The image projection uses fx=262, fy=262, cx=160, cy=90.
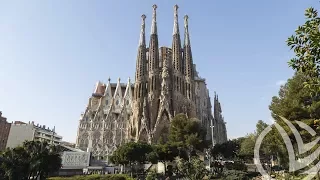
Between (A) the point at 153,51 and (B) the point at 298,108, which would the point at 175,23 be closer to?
(A) the point at 153,51

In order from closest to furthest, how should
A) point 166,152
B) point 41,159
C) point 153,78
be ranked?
point 41,159
point 166,152
point 153,78

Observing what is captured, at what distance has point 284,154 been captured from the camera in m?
26.9

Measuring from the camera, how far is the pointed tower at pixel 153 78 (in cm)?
5584

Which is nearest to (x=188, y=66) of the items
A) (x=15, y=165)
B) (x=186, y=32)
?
(x=186, y=32)

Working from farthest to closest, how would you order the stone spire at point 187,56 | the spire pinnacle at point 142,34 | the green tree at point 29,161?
the spire pinnacle at point 142,34
the stone spire at point 187,56
the green tree at point 29,161

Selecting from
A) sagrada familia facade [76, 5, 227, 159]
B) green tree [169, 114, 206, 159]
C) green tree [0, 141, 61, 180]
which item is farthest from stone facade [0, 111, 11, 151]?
green tree [169, 114, 206, 159]

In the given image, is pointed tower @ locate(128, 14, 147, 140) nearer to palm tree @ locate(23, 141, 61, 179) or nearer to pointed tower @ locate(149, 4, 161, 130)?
pointed tower @ locate(149, 4, 161, 130)

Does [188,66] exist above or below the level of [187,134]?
above

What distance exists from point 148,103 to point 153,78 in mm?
5817

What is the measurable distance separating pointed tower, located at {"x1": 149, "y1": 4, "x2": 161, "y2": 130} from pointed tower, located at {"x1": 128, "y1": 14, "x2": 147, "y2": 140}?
5.65 ft

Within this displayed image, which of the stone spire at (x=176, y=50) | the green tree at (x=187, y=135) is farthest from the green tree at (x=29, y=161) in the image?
the stone spire at (x=176, y=50)

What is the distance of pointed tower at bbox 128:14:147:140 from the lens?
56.4 meters

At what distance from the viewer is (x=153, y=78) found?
2293 inches

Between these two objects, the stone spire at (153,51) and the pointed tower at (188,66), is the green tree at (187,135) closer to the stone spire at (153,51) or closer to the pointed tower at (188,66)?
the pointed tower at (188,66)
